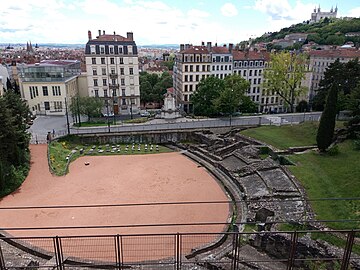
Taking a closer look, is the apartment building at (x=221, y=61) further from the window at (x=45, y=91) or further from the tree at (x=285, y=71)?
the window at (x=45, y=91)

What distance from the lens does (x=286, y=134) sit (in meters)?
34.8

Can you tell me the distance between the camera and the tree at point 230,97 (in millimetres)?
43125

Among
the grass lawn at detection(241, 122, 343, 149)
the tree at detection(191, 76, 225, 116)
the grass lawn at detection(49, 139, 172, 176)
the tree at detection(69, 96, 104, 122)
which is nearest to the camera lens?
the grass lawn at detection(49, 139, 172, 176)

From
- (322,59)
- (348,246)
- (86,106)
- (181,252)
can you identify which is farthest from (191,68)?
(348,246)

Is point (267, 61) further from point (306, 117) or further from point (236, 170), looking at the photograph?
point (236, 170)

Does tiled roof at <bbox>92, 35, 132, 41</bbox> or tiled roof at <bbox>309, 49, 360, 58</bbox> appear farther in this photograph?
tiled roof at <bbox>309, 49, 360, 58</bbox>

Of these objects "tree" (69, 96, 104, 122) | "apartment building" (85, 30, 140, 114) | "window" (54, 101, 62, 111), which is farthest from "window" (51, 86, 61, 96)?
"apartment building" (85, 30, 140, 114)

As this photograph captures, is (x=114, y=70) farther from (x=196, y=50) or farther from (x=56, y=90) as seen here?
(x=196, y=50)

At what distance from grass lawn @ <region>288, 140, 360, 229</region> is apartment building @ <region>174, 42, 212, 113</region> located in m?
30.0

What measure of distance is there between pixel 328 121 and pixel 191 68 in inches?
1226

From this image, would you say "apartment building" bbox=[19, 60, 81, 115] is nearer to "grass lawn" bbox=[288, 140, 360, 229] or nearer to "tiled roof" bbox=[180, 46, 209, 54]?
"tiled roof" bbox=[180, 46, 209, 54]

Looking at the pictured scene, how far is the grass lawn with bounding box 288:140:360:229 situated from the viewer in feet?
57.7

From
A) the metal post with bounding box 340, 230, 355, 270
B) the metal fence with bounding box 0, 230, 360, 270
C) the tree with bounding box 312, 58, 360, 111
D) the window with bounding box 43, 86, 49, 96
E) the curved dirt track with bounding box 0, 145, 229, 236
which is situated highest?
the tree with bounding box 312, 58, 360, 111

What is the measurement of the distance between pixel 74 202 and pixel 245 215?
12.3 m
